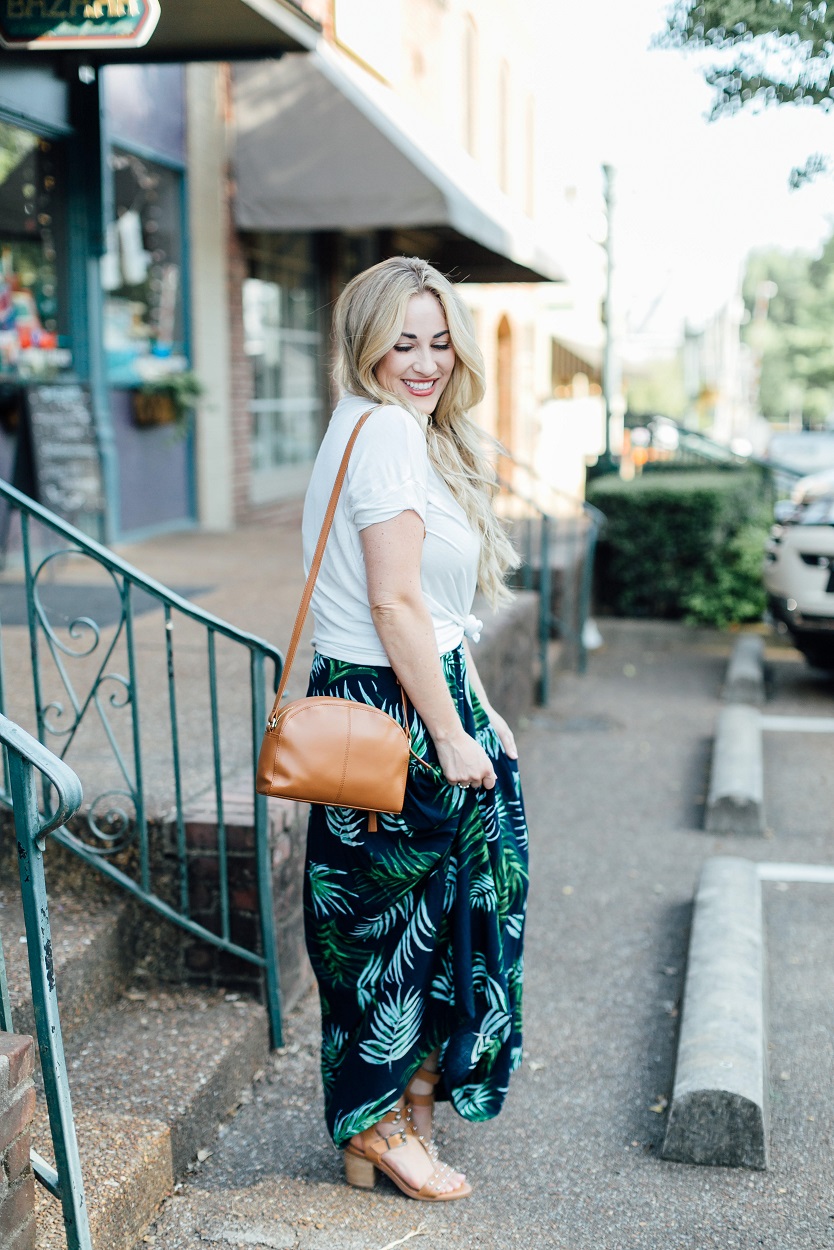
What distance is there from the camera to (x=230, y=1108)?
3.10 m

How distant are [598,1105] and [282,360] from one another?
863 cm

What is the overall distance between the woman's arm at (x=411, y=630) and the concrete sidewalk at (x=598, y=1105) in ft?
3.42

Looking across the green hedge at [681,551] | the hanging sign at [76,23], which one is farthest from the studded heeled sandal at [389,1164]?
the green hedge at [681,551]

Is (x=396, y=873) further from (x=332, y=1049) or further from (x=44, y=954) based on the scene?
(x=44, y=954)

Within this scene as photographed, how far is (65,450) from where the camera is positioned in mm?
7105

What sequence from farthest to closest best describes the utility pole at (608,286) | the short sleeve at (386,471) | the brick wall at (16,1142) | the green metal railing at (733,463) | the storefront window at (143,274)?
the green metal railing at (733,463), the utility pole at (608,286), the storefront window at (143,274), the short sleeve at (386,471), the brick wall at (16,1142)

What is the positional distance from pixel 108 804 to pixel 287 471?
782cm

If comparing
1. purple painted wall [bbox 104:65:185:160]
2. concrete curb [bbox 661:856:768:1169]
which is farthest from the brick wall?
purple painted wall [bbox 104:65:185:160]

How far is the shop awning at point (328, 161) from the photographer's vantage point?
28.6 ft

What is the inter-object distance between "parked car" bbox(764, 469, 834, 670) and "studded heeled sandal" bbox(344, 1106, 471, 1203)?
215 inches

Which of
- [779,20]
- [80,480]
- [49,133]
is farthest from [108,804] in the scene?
[49,133]

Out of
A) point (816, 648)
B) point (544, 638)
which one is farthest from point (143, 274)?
point (816, 648)

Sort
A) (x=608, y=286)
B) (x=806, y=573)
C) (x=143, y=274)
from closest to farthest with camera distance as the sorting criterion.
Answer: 1. (x=806, y=573)
2. (x=143, y=274)
3. (x=608, y=286)

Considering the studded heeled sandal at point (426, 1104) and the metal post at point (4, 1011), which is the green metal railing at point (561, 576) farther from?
the metal post at point (4, 1011)
